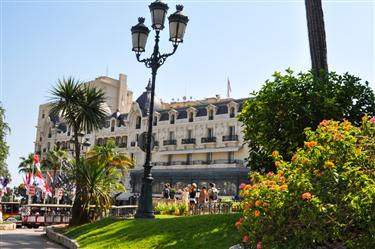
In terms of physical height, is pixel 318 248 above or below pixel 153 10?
below

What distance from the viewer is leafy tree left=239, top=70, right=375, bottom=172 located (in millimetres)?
10078

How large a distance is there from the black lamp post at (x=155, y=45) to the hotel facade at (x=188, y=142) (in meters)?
34.4

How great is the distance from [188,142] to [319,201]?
5071 cm

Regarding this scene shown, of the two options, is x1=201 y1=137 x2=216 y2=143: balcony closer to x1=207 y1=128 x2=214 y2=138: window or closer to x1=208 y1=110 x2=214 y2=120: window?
x1=207 y1=128 x2=214 y2=138: window

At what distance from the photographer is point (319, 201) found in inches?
202

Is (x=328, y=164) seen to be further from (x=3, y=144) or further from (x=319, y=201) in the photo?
(x=3, y=144)

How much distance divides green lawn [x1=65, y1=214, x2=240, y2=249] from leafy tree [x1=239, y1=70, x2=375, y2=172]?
1.94 m

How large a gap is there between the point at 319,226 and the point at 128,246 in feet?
16.7

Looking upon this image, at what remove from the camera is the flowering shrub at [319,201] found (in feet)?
16.8

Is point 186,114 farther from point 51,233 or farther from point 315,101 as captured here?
point 315,101

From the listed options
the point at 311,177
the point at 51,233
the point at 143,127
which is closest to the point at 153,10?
the point at 51,233

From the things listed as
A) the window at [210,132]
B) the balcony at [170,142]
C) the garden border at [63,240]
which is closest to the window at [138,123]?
the balcony at [170,142]

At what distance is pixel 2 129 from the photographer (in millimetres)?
31516

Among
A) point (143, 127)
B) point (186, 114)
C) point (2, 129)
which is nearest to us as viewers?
point (2, 129)
